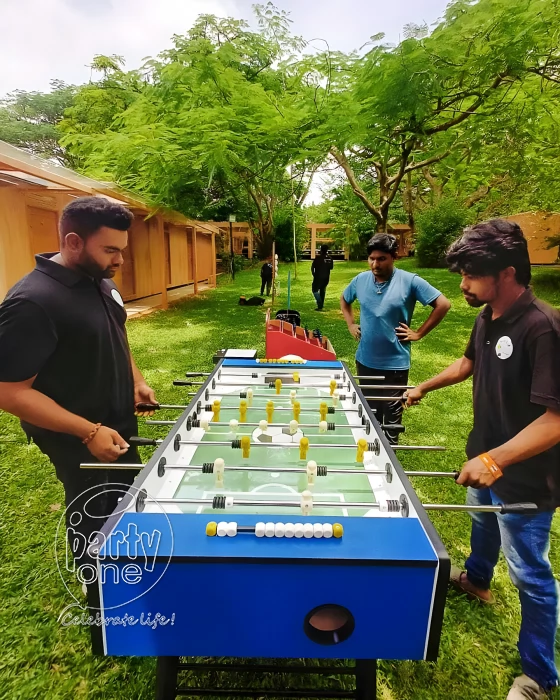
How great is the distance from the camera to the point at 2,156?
5172mm

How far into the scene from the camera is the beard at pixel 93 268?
5.86ft

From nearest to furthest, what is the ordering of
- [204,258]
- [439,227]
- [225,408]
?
[225,408] < [439,227] < [204,258]

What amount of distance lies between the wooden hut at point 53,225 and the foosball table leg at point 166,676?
8.66 feet

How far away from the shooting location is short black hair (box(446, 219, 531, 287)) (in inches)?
64.3

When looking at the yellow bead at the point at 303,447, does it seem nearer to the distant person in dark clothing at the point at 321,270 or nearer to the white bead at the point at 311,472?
the white bead at the point at 311,472

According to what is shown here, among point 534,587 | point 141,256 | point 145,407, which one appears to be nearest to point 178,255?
point 141,256

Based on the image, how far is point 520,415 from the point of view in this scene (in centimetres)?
166

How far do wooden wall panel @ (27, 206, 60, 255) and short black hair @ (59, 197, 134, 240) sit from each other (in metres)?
7.33

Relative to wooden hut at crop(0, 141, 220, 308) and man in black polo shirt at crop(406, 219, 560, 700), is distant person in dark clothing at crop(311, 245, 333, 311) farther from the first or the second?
man in black polo shirt at crop(406, 219, 560, 700)

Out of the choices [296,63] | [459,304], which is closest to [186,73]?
[296,63]

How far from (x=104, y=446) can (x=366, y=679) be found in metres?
1.32

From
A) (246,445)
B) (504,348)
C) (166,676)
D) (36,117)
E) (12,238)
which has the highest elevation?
(36,117)

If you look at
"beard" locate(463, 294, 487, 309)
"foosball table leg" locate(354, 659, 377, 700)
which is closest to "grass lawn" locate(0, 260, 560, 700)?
"foosball table leg" locate(354, 659, 377, 700)

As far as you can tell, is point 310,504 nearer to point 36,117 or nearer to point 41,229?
point 41,229
